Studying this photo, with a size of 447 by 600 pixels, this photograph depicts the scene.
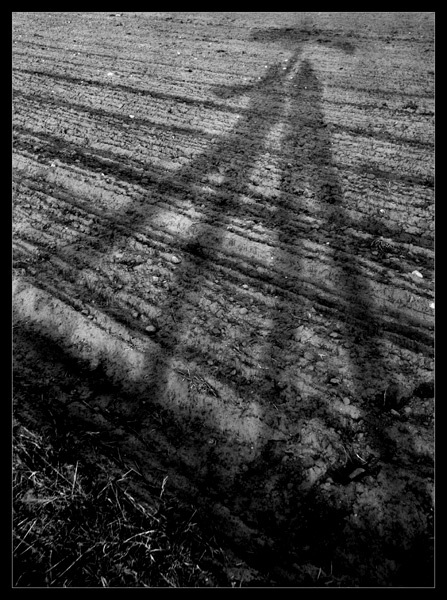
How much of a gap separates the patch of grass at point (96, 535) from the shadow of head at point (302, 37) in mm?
6154

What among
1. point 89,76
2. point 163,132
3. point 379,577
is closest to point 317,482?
point 379,577

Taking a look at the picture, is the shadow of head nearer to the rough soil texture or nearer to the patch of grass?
the rough soil texture

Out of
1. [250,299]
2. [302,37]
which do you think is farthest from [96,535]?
[302,37]

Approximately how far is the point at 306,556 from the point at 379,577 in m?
0.31

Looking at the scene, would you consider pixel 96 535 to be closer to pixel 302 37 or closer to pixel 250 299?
pixel 250 299

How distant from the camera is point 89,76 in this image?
193 inches

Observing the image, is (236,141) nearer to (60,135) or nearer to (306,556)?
(60,135)

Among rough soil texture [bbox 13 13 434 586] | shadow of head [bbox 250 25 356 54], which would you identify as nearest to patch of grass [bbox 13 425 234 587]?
rough soil texture [bbox 13 13 434 586]

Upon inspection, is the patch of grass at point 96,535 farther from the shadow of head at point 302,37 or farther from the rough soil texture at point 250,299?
the shadow of head at point 302,37

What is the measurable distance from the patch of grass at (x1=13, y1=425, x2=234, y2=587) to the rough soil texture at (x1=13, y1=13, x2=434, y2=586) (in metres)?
0.13

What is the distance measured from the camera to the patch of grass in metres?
1.56

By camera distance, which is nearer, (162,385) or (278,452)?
(278,452)

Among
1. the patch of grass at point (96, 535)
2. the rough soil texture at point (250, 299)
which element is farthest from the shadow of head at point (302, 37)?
the patch of grass at point (96, 535)
